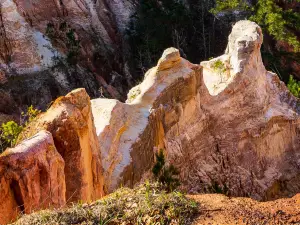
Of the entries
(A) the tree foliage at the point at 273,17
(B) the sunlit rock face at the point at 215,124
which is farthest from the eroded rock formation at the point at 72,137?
(A) the tree foliage at the point at 273,17

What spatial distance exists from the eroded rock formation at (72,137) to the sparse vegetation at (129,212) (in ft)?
7.68

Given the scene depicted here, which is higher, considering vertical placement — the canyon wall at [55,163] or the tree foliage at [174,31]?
the canyon wall at [55,163]

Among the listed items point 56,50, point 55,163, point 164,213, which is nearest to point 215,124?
point 55,163

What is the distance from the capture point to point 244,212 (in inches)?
204

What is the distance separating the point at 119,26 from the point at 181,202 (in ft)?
90.8

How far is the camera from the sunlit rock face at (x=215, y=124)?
34.2 feet

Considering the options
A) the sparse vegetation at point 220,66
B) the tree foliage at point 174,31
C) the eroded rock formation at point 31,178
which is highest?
the eroded rock formation at point 31,178

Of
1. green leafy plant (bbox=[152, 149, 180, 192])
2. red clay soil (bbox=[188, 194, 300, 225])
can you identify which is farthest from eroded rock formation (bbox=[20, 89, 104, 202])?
red clay soil (bbox=[188, 194, 300, 225])

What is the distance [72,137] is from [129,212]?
2795 mm

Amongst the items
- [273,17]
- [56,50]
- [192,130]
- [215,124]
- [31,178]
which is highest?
[31,178]

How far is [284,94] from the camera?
605 inches

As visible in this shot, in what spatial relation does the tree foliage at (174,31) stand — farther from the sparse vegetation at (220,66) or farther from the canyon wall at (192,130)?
the canyon wall at (192,130)

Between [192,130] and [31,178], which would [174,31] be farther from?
[31,178]

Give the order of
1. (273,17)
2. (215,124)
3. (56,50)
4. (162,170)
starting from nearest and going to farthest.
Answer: (162,170) → (215,124) → (56,50) → (273,17)
